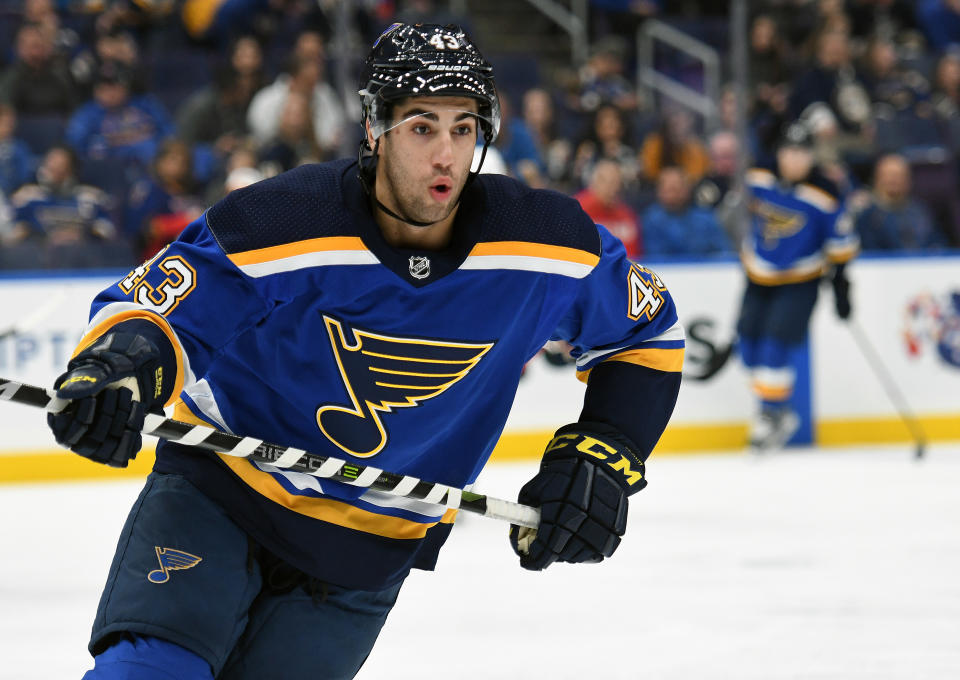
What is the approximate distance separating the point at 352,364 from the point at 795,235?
5.28 metres

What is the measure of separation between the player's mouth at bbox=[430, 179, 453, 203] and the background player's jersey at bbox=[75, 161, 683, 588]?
0.09 m

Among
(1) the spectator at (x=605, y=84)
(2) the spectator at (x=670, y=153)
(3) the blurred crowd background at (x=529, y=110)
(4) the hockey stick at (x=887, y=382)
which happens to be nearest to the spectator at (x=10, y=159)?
(3) the blurred crowd background at (x=529, y=110)

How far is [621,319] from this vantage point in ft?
7.18

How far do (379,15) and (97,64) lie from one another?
1.84 m

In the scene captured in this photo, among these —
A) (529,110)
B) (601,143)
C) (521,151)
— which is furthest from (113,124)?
(601,143)

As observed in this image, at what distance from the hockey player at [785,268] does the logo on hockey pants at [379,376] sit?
16.0 ft

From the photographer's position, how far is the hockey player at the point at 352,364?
1.88 m

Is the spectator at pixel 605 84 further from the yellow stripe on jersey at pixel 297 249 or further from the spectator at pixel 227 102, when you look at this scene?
the yellow stripe on jersey at pixel 297 249

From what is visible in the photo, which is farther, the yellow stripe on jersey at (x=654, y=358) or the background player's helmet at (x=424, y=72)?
the yellow stripe on jersey at (x=654, y=358)

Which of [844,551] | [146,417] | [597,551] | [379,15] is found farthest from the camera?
[379,15]

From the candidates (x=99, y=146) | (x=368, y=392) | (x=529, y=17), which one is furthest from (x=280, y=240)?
(x=529, y=17)

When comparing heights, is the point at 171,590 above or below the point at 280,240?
below

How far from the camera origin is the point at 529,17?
9664mm

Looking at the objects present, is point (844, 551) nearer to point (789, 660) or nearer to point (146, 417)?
point (789, 660)
